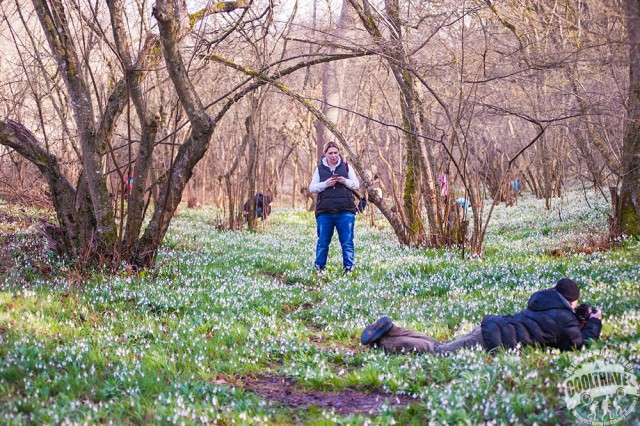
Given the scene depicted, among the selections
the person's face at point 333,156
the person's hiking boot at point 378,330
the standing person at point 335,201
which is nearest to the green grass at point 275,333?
the person's hiking boot at point 378,330

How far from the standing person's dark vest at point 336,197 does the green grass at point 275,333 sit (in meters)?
1.24

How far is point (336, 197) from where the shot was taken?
11.1 m

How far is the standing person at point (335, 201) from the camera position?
11.1m

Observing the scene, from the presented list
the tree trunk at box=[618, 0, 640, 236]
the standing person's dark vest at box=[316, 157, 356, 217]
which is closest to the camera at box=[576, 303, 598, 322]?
the standing person's dark vest at box=[316, 157, 356, 217]

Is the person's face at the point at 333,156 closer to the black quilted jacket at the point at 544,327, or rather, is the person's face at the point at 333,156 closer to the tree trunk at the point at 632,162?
the tree trunk at the point at 632,162

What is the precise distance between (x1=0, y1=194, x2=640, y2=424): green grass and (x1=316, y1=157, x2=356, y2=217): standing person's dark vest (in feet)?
4.08

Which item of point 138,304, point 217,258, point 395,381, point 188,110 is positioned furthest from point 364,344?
point 217,258

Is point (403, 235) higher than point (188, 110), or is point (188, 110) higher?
point (188, 110)

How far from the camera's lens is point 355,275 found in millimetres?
10852

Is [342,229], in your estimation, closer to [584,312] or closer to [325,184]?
[325,184]

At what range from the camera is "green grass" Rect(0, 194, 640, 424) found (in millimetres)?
4543

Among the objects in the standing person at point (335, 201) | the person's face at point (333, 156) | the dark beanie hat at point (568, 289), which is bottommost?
the dark beanie hat at point (568, 289)

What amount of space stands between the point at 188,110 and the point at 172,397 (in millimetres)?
6627

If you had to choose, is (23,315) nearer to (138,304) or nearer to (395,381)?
(138,304)
